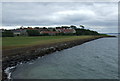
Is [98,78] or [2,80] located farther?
[98,78]

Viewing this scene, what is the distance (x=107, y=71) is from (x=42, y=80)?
648 cm

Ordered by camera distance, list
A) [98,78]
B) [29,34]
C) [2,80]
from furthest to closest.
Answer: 1. [29,34]
2. [98,78]
3. [2,80]

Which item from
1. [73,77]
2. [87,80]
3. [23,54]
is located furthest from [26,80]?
[23,54]

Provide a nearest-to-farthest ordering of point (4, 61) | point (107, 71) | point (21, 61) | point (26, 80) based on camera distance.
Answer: point (26, 80) → point (107, 71) → point (4, 61) → point (21, 61)

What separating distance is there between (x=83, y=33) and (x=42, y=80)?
9565cm

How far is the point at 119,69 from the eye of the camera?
45.0 feet

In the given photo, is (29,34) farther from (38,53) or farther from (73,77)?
(73,77)

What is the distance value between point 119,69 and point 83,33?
91.0 meters

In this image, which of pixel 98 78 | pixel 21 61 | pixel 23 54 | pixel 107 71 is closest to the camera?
pixel 98 78

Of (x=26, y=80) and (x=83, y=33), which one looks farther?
(x=83, y=33)

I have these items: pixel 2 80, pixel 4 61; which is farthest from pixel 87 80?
pixel 4 61

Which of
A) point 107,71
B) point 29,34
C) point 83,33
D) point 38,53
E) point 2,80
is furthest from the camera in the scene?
point 83,33

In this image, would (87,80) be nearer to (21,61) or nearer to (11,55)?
(21,61)

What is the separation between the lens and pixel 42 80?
1024 cm
